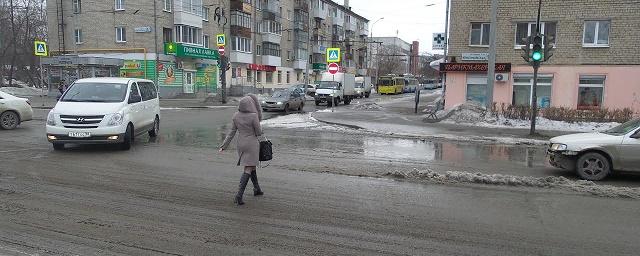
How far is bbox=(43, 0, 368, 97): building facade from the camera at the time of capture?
4016 centimetres

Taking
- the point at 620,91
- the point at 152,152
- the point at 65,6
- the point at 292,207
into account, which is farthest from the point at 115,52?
the point at 292,207

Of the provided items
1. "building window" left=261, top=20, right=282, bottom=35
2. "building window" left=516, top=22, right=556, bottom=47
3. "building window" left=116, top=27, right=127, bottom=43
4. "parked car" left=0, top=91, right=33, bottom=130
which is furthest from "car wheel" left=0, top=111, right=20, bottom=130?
"building window" left=261, top=20, right=282, bottom=35

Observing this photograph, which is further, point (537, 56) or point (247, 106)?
point (537, 56)

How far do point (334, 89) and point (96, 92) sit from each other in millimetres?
25974

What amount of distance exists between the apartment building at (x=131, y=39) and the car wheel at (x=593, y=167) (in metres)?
35.5

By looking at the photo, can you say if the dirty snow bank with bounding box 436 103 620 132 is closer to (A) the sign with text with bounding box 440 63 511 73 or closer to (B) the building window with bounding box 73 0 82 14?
(A) the sign with text with bounding box 440 63 511 73

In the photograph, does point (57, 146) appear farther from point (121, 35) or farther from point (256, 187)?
point (121, 35)

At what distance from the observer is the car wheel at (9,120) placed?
600 inches

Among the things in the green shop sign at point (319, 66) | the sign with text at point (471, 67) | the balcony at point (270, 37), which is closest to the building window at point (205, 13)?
the balcony at point (270, 37)

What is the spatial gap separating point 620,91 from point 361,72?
75.7m

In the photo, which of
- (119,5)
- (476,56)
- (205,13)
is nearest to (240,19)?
(205,13)

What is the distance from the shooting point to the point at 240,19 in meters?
52.8

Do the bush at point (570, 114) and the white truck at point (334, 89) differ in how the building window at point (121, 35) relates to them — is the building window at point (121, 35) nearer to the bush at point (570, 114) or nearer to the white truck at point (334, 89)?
the white truck at point (334, 89)

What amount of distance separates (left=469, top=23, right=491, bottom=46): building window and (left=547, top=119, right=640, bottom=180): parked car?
1663 centimetres
